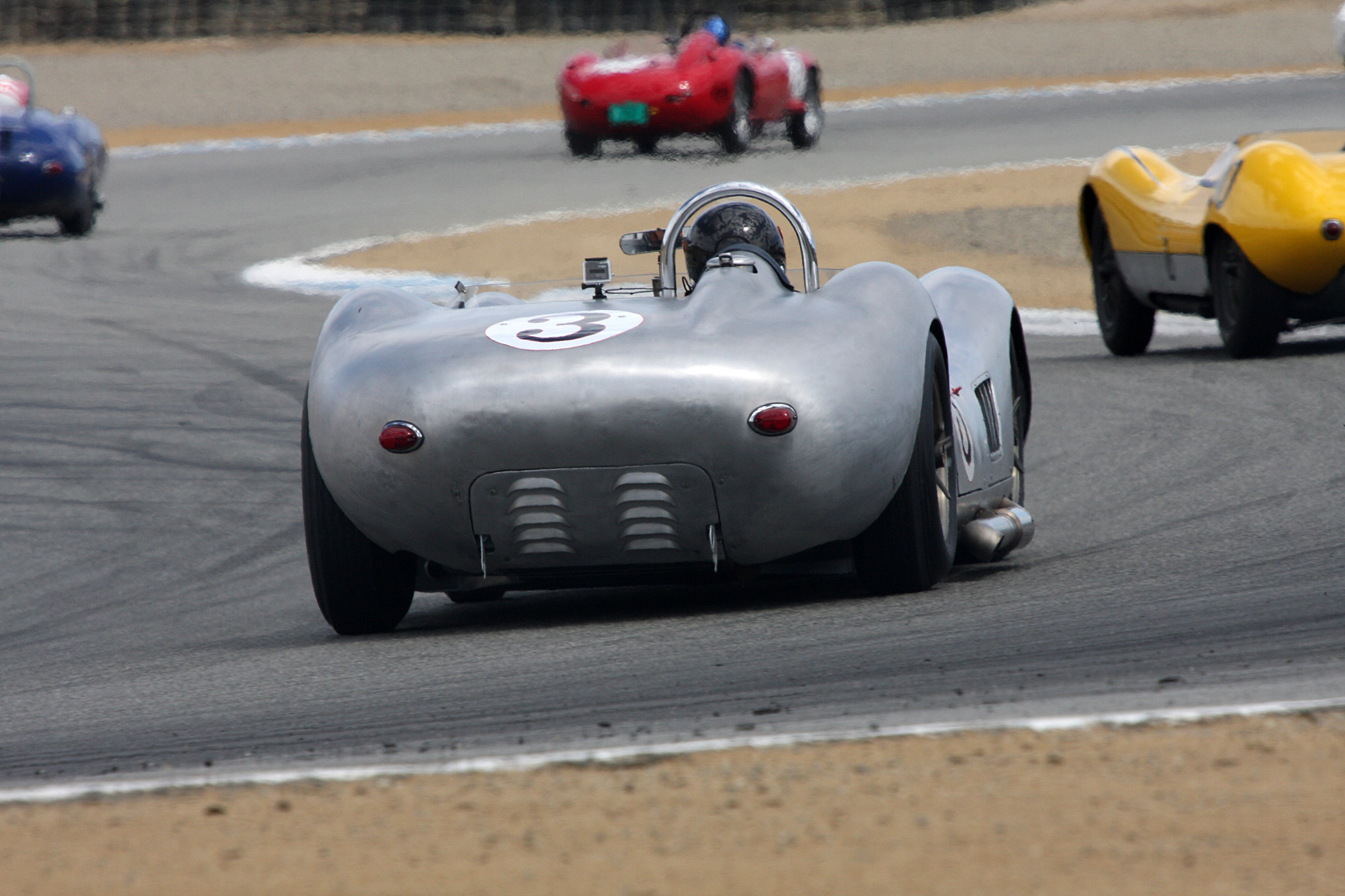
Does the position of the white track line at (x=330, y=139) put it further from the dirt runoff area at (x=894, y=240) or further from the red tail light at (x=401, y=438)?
the red tail light at (x=401, y=438)

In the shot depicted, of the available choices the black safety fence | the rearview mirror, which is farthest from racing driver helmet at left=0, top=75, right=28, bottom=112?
the black safety fence

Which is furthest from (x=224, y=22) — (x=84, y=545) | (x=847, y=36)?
(x=84, y=545)

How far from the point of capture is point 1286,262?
28.0 ft

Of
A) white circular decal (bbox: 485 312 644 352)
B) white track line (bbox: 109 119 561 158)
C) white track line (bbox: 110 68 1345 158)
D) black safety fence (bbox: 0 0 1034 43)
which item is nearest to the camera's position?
white circular decal (bbox: 485 312 644 352)

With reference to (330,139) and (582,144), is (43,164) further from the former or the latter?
(330,139)

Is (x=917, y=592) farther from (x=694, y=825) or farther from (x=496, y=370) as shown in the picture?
(x=694, y=825)

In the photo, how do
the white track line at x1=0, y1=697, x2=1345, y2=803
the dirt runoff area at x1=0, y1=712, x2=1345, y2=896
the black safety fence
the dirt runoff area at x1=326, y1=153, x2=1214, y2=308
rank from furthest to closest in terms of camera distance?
the black safety fence, the dirt runoff area at x1=326, y1=153, x2=1214, y2=308, the white track line at x1=0, y1=697, x2=1345, y2=803, the dirt runoff area at x1=0, y1=712, x2=1345, y2=896

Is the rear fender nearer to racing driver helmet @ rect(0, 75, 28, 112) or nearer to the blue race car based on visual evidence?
the blue race car

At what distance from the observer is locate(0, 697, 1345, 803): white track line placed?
307 centimetres

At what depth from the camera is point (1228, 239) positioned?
29.4 feet

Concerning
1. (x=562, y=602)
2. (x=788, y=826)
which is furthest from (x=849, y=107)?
(x=788, y=826)

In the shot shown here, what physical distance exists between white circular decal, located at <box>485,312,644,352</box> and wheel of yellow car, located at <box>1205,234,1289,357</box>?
500 centimetres

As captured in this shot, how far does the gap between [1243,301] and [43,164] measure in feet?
35.2

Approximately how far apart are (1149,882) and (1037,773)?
0.46 meters
